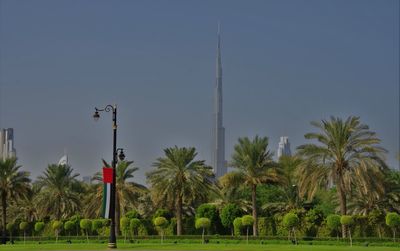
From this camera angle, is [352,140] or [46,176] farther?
[46,176]

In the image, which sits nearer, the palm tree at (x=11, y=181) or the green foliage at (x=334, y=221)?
the green foliage at (x=334, y=221)

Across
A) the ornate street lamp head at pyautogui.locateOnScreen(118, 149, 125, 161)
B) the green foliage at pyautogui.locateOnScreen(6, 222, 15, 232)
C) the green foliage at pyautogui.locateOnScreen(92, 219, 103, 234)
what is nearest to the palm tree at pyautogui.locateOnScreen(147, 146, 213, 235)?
the green foliage at pyautogui.locateOnScreen(92, 219, 103, 234)

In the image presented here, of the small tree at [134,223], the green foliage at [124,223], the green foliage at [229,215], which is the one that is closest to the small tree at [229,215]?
the green foliage at [229,215]

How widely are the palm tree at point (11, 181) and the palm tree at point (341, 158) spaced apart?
3745cm

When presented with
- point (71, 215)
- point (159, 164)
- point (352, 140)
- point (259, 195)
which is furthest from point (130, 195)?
point (352, 140)

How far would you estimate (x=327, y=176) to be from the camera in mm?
66125

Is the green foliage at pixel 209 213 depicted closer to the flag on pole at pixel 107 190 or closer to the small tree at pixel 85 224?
the small tree at pixel 85 224

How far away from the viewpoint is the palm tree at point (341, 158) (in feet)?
209

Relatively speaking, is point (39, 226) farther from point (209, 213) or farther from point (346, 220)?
point (346, 220)

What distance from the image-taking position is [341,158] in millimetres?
65500

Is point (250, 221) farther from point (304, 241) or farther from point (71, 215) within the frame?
point (71, 215)

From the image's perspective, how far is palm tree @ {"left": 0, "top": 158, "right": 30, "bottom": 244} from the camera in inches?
3327

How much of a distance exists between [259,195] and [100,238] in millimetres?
28620

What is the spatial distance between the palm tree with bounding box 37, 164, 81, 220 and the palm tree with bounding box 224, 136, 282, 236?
25.1 m
